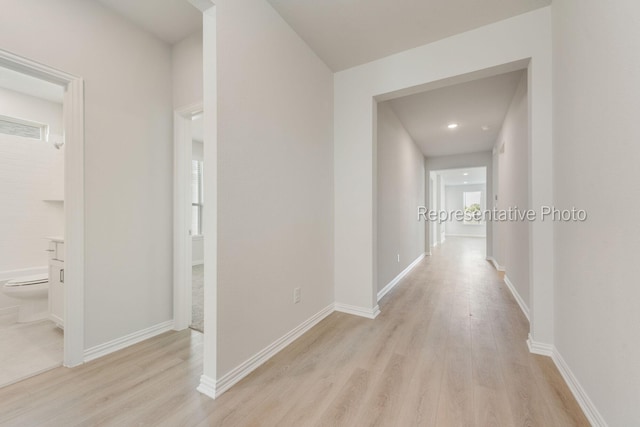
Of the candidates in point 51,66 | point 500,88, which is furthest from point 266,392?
point 500,88

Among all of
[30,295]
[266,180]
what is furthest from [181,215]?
[30,295]

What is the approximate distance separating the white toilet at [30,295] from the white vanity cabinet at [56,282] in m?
0.31

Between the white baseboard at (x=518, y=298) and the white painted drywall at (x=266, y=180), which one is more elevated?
the white painted drywall at (x=266, y=180)

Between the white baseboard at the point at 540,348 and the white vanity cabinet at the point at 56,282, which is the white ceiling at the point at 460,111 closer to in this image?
the white baseboard at the point at 540,348

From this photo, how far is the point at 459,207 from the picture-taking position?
12016mm

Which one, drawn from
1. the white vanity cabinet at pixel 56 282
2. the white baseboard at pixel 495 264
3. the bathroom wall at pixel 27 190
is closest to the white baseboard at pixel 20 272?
the bathroom wall at pixel 27 190

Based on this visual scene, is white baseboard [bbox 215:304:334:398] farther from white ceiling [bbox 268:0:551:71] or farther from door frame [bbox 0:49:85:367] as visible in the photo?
white ceiling [bbox 268:0:551:71]

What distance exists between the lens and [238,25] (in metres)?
1.66

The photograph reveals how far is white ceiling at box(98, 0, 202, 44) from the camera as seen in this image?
195cm

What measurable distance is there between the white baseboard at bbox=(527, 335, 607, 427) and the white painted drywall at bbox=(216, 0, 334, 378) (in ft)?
5.77

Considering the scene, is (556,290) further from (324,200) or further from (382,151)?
(382,151)

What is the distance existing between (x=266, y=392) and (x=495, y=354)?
1.67 metres

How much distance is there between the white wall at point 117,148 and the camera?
5.69 feet

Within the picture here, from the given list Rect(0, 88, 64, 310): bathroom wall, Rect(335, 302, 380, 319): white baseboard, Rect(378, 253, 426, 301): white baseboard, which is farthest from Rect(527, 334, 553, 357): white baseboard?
Rect(0, 88, 64, 310): bathroom wall
